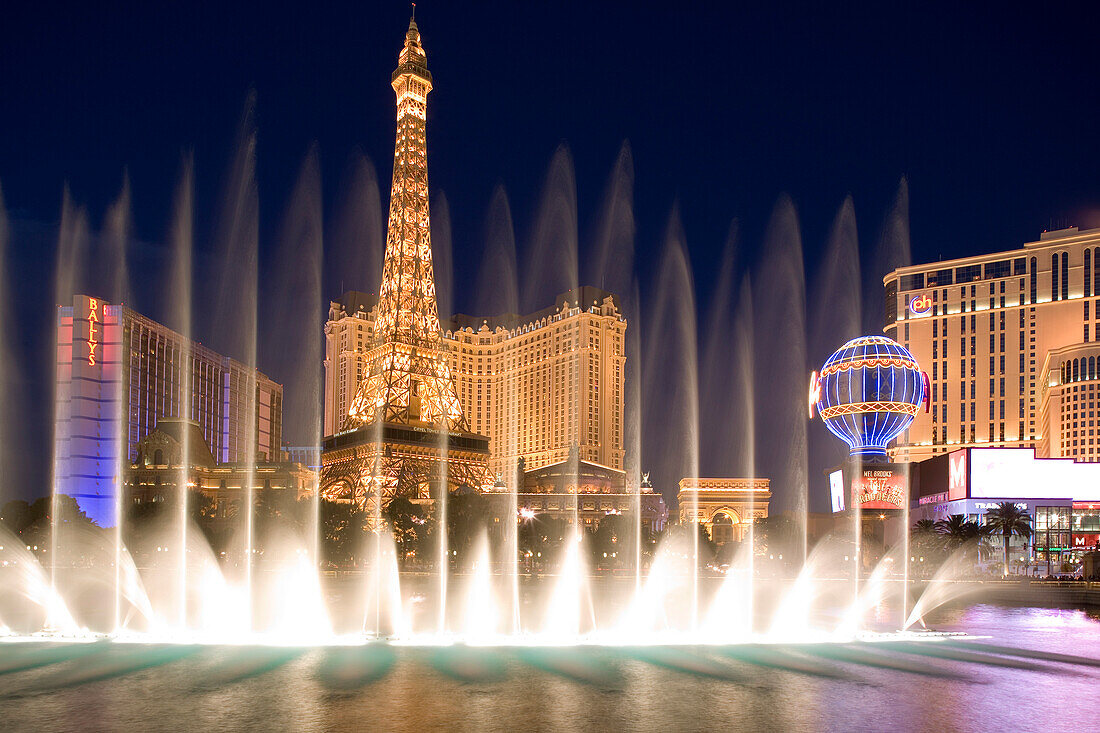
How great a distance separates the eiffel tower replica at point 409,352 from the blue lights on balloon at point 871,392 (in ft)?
117

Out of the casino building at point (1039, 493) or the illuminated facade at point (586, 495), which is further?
the illuminated facade at point (586, 495)

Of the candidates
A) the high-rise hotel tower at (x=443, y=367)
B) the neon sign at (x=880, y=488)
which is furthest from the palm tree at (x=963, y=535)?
the high-rise hotel tower at (x=443, y=367)

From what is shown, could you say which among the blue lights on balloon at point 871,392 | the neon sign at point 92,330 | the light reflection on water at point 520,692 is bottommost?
the light reflection on water at point 520,692

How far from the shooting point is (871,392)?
299 feet

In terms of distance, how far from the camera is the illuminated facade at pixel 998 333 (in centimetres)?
13900

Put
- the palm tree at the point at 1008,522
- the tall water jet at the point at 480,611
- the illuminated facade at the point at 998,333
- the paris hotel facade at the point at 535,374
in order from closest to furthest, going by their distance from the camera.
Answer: the tall water jet at the point at 480,611 → the palm tree at the point at 1008,522 → the paris hotel facade at the point at 535,374 → the illuminated facade at the point at 998,333

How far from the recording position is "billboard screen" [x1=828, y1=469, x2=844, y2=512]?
10293 centimetres

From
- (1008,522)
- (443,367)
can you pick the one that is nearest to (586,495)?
(443,367)

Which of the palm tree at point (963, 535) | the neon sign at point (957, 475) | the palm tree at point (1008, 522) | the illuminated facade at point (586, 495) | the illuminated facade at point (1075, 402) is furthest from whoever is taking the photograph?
the illuminated facade at point (1075, 402)

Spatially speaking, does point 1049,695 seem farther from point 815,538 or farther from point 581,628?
point 815,538

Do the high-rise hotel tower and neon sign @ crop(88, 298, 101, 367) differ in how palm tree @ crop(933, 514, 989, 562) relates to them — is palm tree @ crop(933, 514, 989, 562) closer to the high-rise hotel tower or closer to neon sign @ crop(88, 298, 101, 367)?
the high-rise hotel tower

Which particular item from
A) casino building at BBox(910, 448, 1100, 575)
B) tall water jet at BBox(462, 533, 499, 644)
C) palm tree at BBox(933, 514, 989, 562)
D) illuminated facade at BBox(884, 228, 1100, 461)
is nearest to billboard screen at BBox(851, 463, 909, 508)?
casino building at BBox(910, 448, 1100, 575)

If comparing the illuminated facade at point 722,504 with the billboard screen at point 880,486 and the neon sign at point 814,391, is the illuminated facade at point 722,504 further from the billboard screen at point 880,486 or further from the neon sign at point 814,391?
the billboard screen at point 880,486

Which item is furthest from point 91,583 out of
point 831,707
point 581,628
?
point 831,707
